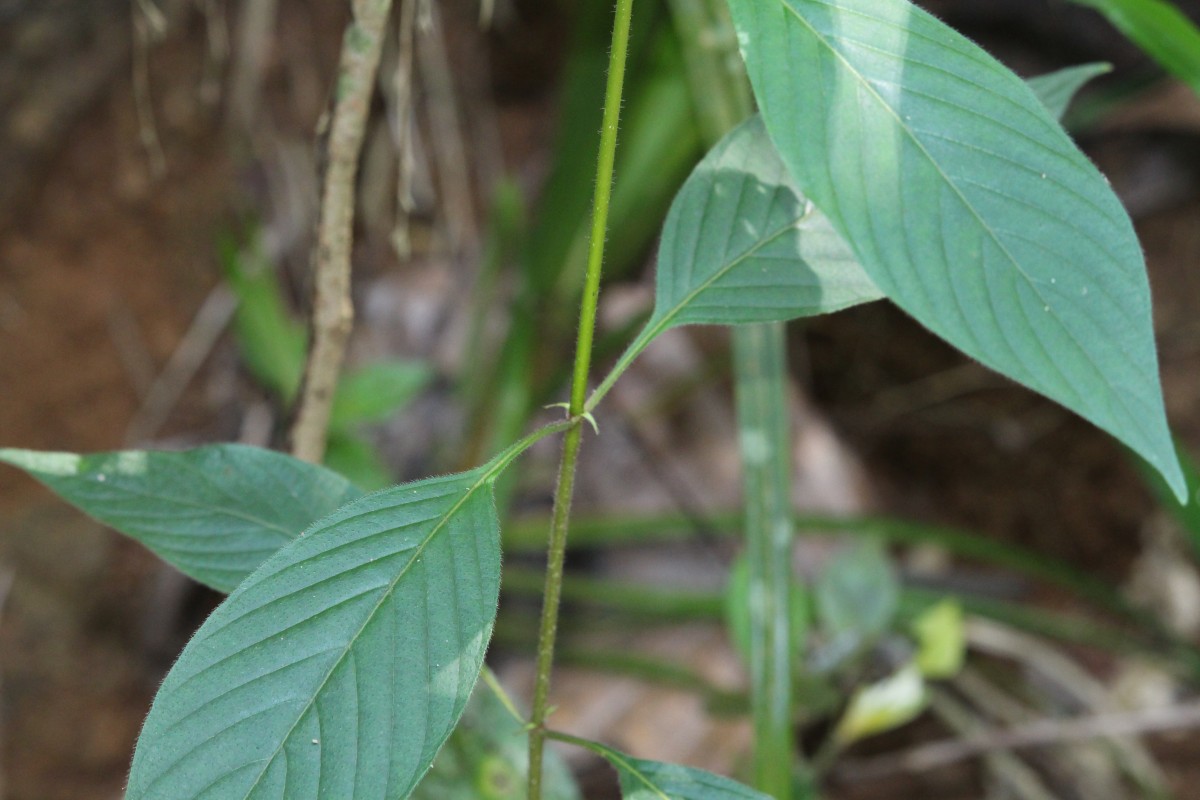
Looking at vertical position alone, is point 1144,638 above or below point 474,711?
above

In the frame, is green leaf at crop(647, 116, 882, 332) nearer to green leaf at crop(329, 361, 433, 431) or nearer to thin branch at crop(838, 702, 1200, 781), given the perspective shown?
green leaf at crop(329, 361, 433, 431)

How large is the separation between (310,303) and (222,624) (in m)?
0.37

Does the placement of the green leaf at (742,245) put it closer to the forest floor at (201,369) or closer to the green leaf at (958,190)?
the green leaf at (958,190)

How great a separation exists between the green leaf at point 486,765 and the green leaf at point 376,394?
512 mm

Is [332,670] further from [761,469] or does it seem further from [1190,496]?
[1190,496]

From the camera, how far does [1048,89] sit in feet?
2.03

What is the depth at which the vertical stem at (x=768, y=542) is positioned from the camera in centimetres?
91

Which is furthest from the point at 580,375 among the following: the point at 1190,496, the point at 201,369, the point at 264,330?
the point at 201,369

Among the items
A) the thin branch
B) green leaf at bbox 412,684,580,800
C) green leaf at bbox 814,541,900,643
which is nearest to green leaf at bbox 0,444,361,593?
green leaf at bbox 412,684,580,800

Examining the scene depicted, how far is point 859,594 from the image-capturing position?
126 cm

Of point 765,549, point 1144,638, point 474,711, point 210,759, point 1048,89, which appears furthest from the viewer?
point 1144,638

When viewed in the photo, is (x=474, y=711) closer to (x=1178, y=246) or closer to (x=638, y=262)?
(x=638, y=262)

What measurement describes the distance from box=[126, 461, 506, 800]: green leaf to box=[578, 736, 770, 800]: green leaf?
0.44 feet

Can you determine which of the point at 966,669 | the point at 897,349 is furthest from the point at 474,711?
the point at 897,349
